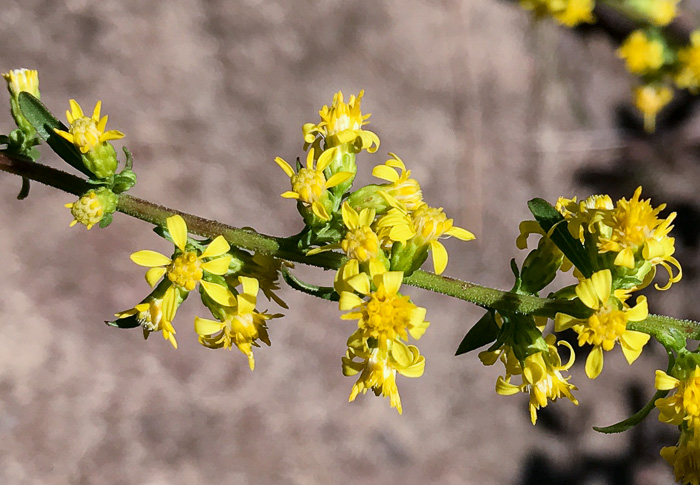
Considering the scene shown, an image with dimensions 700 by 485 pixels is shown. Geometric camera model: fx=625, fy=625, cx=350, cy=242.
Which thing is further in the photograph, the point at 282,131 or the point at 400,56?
the point at 400,56

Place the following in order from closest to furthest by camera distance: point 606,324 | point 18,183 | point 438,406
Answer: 1. point 606,324
2. point 18,183
3. point 438,406

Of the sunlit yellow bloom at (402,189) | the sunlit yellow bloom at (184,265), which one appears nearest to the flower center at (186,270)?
the sunlit yellow bloom at (184,265)

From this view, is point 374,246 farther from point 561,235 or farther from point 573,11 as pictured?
point 573,11

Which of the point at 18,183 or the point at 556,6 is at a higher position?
the point at 556,6

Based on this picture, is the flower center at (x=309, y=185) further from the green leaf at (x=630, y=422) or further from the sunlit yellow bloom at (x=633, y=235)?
the green leaf at (x=630, y=422)

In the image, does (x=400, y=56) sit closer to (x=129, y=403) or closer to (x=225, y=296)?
(x=129, y=403)

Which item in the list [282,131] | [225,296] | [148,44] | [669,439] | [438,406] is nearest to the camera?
[225,296]

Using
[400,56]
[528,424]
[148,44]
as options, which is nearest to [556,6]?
[400,56]
